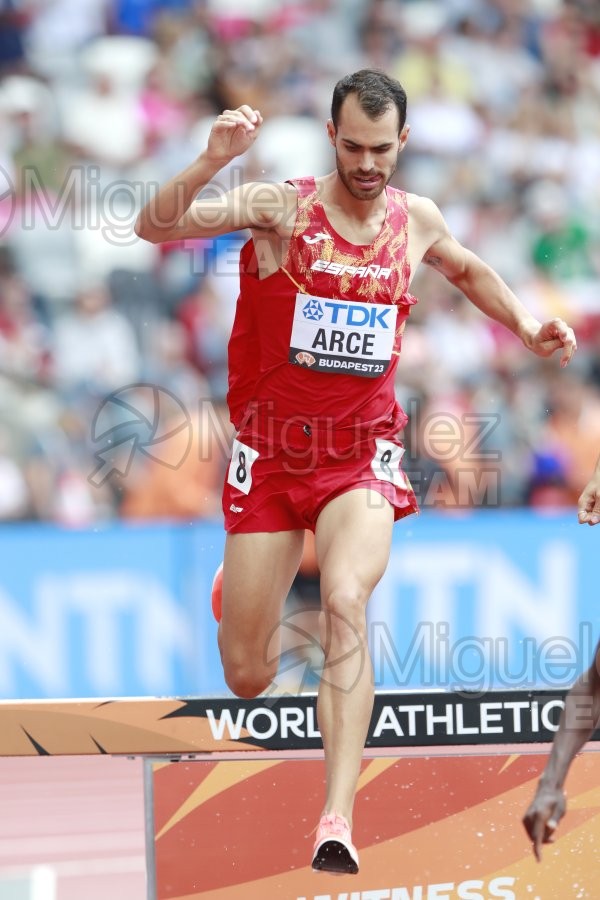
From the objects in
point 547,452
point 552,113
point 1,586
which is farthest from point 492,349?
point 1,586

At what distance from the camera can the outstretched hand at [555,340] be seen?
15.4 feet

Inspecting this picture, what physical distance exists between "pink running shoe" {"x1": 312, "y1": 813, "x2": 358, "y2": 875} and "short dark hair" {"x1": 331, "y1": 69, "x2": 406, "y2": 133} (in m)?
2.16

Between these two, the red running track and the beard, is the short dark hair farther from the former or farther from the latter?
the red running track

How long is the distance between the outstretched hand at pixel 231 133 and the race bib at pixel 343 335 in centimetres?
57

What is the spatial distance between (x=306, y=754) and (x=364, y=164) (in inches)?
78.7

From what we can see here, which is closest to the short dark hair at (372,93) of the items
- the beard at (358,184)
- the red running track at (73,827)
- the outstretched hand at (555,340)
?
the beard at (358,184)

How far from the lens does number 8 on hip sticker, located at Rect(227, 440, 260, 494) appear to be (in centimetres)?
498

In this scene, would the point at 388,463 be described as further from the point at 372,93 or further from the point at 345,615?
the point at 372,93

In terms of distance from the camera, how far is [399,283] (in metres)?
4.74

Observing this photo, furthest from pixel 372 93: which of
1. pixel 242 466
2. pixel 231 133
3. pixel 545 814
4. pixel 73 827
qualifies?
pixel 73 827

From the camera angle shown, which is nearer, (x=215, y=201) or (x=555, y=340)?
(x=215, y=201)

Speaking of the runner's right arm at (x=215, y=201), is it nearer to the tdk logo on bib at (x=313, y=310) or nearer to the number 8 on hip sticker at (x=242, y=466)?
the tdk logo on bib at (x=313, y=310)

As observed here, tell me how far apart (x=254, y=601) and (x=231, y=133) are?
5.29 feet

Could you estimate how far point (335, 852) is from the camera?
4.11 meters
